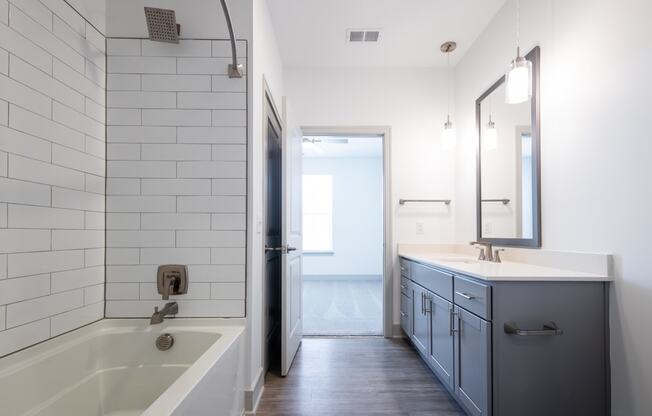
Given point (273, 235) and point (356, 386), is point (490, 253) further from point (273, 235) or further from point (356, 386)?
point (273, 235)

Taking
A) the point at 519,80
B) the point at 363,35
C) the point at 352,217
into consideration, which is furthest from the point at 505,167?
the point at 352,217

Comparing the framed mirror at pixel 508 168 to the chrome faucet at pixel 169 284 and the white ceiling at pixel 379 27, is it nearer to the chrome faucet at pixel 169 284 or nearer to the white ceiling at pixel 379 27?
the white ceiling at pixel 379 27

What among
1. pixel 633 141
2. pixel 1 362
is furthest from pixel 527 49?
pixel 1 362

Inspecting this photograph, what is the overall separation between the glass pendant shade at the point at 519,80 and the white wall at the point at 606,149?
0.75 feet

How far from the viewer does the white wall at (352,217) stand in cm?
641

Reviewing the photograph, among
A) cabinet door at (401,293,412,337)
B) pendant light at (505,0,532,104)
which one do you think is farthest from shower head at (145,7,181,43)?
cabinet door at (401,293,412,337)

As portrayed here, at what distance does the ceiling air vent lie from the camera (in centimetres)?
260

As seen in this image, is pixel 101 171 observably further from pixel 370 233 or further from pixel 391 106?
pixel 370 233

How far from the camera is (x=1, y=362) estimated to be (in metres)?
1.19

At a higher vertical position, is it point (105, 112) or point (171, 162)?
point (105, 112)

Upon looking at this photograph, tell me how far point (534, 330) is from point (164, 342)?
1753 millimetres

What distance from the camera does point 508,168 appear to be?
227cm

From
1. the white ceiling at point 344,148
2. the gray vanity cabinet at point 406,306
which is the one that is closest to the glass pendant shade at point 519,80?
the gray vanity cabinet at point 406,306

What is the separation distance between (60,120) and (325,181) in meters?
5.16
